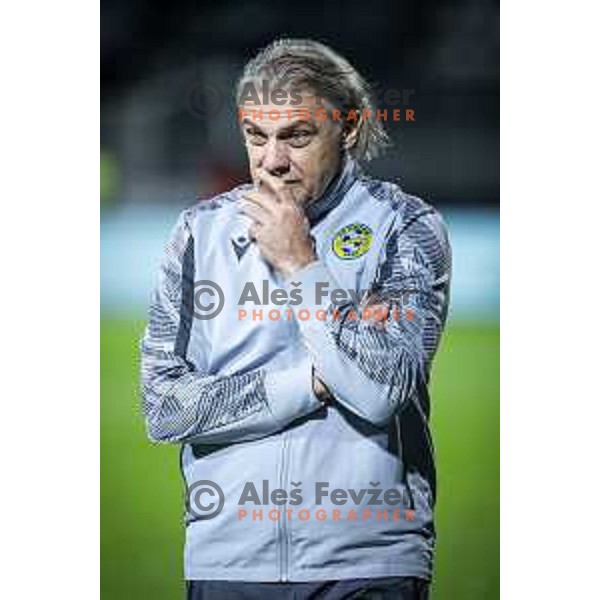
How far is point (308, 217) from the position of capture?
10.9 feet

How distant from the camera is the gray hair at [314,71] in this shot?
10.9 ft

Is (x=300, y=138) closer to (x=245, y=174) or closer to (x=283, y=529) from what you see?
(x=245, y=174)

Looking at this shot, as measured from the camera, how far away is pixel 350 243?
10.9ft

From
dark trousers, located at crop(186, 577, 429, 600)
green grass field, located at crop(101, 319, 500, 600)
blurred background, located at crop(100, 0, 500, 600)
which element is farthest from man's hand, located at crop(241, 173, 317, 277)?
dark trousers, located at crop(186, 577, 429, 600)

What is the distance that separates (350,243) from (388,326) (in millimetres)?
247

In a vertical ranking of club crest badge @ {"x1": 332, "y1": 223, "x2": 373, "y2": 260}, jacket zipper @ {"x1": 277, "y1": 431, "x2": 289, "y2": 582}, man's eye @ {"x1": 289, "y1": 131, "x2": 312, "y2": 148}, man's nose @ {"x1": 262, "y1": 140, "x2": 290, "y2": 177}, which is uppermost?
man's eye @ {"x1": 289, "y1": 131, "x2": 312, "y2": 148}

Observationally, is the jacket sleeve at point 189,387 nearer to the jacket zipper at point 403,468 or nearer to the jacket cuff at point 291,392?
the jacket cuff at point 291,392

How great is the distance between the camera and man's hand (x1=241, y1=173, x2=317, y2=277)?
10.8 ft

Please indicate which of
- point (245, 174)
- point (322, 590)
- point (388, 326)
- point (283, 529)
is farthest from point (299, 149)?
point (322, 590)

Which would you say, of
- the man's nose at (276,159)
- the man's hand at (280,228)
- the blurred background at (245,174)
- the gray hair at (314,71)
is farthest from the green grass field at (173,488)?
the gray hair at (314,71)

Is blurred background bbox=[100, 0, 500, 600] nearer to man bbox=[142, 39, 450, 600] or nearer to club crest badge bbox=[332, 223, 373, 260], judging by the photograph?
man bbox=[142, 39, 450, 600]

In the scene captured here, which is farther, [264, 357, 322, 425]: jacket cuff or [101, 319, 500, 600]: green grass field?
[101, 319, 500, 600]: green grass field

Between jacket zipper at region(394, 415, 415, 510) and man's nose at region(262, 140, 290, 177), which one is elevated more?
man's nose at region(262, 140, 290, 177)

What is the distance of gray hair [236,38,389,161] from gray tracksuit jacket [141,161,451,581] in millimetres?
192
